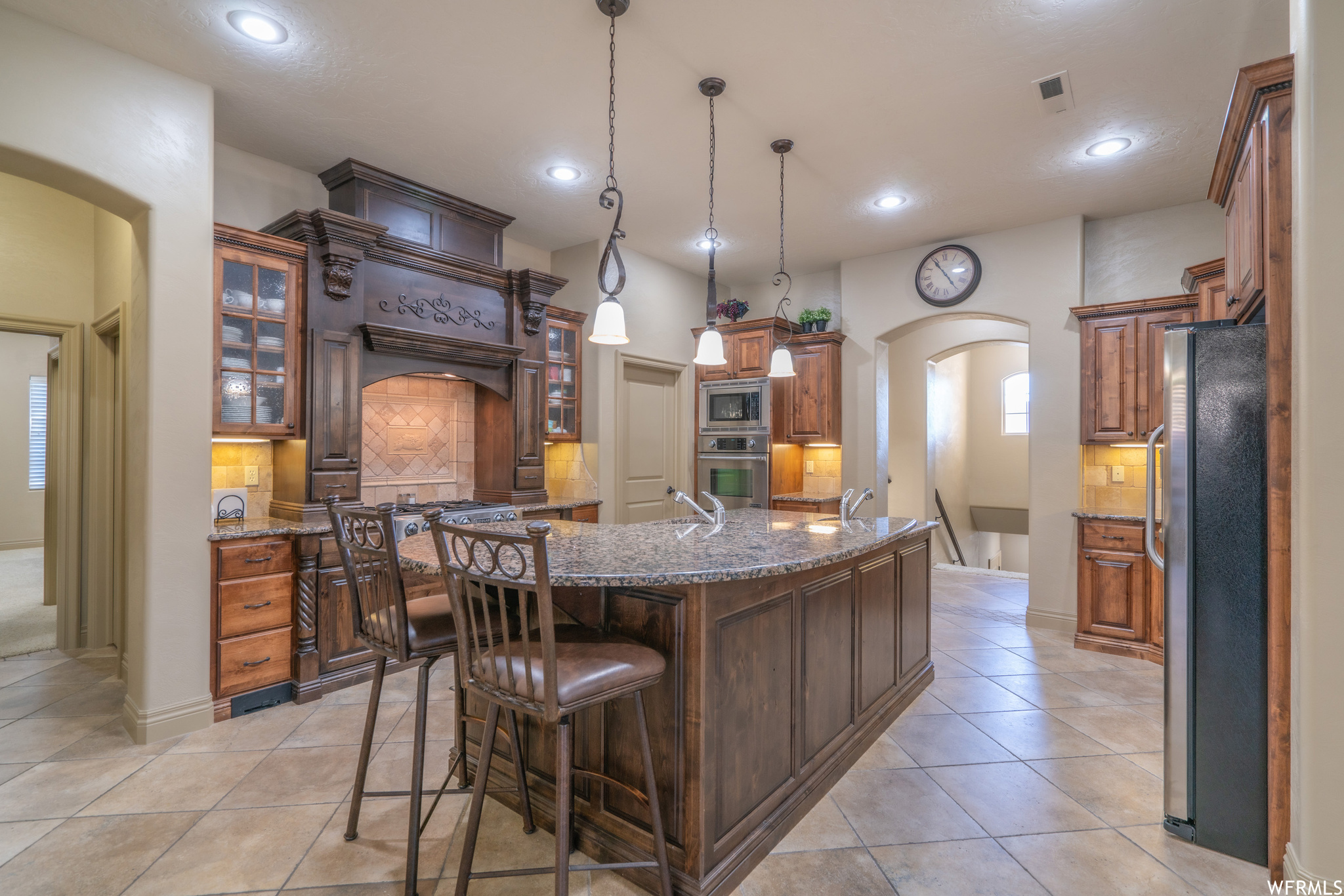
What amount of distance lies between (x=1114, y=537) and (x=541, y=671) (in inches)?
162

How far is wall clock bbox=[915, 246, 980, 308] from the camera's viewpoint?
198 inches

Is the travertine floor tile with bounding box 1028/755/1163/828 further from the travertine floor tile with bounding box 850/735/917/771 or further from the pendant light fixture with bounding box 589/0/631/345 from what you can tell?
the pendant light fixture with bounding box 589/0/631/345

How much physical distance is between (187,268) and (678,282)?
3940 mm

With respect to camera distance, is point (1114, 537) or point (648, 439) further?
point (648, 439)

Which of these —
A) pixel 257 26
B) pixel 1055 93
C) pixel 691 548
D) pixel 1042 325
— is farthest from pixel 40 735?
pixel 1042 325

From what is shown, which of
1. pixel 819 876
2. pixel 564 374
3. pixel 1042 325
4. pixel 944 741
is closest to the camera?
pixel 819 876

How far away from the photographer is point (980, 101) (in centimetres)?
313

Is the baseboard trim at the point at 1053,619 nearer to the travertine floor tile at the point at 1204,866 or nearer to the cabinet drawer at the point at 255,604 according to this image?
the travertine floor tile at the point at 1204,866

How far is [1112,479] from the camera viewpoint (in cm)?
457

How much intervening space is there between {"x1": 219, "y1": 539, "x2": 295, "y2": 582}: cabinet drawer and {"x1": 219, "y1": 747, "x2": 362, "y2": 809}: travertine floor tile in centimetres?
90

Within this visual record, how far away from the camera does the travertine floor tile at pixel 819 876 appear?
1.87 m

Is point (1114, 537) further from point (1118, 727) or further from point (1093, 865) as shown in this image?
point (1093, 865)

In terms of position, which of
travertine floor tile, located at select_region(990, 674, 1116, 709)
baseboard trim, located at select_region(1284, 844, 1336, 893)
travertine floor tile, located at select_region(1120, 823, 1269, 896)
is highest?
baseboard trim, located at select_region(1284, 844, 1336, 893)

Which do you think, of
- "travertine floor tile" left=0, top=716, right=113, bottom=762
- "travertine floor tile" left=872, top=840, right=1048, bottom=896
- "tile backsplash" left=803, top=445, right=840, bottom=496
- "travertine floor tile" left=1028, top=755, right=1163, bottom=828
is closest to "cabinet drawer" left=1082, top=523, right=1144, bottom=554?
"travertine floor tile" left=1028, top=755, right=1163, bottom=828
